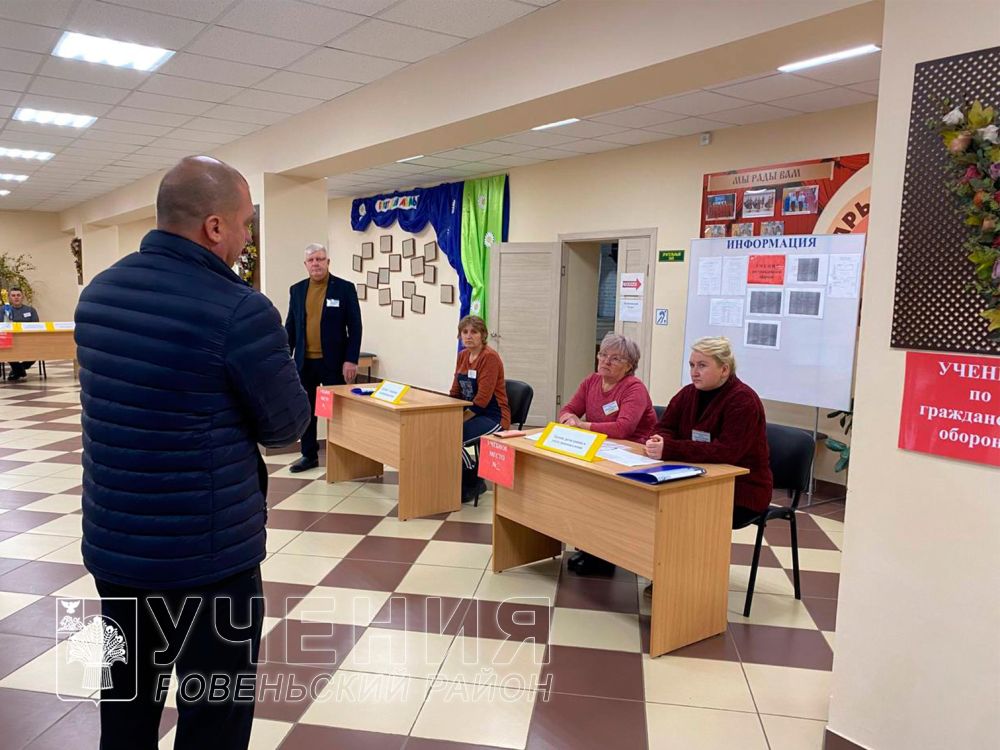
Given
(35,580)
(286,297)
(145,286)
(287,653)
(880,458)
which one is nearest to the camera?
(145,286)

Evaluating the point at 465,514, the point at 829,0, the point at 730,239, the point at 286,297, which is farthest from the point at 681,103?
the point at 286,297

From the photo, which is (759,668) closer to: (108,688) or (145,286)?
(108,688)

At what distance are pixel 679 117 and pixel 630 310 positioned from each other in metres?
1.87

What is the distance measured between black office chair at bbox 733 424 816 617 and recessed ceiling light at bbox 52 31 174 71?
416 cm

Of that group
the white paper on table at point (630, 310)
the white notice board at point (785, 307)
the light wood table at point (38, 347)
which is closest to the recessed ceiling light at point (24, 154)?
the light wood table at point (38, 347)

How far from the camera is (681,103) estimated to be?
5012 mm

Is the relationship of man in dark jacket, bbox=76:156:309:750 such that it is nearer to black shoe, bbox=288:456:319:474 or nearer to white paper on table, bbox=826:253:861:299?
black shoe, bbox=288:456:319:474

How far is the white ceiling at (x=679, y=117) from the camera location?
448 centimetres

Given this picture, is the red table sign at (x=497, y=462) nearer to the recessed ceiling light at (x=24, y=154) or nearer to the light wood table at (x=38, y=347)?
the recessed ceiling light at (x=24, y=154)

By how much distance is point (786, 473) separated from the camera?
11.0 feet

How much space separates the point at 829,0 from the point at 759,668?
2440 millimetres

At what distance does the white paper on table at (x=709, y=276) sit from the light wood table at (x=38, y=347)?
7841mm

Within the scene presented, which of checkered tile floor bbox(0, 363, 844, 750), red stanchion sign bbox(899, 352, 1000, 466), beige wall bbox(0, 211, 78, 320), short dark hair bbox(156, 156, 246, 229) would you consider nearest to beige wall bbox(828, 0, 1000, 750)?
red stanchion sign bbox(899, 352, 1000, 466)

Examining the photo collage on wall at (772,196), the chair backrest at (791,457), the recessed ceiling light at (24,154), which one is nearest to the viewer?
the chair backrest at (791,457)
